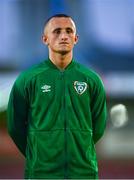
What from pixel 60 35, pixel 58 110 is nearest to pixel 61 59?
pixel 60 35

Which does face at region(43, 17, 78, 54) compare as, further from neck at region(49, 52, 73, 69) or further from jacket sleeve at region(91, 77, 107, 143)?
jacket sleeve at region(91, 77, 107, 143)

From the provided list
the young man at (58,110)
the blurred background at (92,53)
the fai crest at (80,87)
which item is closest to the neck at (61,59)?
the young man at (58,110)

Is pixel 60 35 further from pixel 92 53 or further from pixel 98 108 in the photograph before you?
pixel 92 53

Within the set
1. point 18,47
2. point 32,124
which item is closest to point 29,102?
point 32,124

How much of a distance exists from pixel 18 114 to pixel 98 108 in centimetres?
38

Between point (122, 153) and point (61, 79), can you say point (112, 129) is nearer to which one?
point (122, 153)

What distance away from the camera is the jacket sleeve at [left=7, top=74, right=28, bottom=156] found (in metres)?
2.45

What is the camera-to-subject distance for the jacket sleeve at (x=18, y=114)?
2.45 meters

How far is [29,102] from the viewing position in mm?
2424

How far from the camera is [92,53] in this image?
434cm

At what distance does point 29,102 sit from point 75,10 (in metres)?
2.03

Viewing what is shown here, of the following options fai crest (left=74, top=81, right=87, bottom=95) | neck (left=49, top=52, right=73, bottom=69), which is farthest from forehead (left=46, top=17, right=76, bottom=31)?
fai crest (left=74, top=81, right=87, bottom=95)

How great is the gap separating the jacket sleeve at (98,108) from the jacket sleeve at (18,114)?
32 centimetres

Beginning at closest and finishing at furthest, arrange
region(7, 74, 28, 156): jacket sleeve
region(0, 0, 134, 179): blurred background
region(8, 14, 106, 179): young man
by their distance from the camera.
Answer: region(8, 14, 106, 179): young man, region(7, 74, 28, 156): jacket sleeve, region(0, 0, 134, 179): blurred background
